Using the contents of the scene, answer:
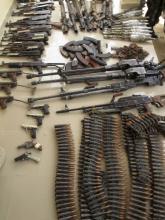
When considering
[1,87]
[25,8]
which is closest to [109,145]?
[1,87]

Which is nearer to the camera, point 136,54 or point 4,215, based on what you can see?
point 4,215

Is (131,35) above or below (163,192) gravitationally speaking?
above

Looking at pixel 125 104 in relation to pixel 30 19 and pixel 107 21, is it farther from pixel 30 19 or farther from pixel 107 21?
pixel 30 19

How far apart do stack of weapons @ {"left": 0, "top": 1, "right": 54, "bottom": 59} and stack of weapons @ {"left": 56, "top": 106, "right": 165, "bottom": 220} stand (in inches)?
39.8

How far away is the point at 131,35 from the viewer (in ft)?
9.79

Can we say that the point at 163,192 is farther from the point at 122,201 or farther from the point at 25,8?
the point at 25,8

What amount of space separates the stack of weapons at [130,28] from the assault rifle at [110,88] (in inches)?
25.3

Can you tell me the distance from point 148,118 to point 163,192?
55 centimetres

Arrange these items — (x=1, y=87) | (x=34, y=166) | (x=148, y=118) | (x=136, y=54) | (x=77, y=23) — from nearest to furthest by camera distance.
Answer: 1. (x=34, y=166)
2. (x=148, y=118)
3. (x=1, y=87)
4. (x=136, y=54)
5. (x=77, y=23)

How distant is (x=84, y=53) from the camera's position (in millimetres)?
2818

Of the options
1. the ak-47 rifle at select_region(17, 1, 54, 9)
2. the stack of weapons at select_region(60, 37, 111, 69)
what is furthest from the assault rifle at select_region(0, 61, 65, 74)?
the ak-47 rifle at select_region(17, 1, 54, 9)

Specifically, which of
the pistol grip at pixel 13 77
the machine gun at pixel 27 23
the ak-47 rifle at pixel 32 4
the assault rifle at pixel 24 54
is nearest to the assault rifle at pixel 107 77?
the pistol grip at pixel 13 77

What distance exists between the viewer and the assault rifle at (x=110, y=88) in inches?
94.3

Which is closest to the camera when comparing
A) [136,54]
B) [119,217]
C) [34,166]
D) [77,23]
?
[119,217]
